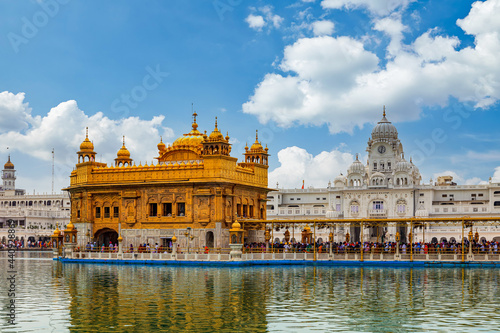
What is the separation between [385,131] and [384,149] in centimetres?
332

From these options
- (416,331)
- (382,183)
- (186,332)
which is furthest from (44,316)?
(382,183)

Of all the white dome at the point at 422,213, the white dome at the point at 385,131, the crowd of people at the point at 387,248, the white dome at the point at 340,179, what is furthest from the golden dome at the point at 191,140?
the white dome at the point at 385,131

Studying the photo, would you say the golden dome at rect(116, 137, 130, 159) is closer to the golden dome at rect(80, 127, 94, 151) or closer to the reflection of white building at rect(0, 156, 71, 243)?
the golden dome at rect(80, 127, 94, 151)

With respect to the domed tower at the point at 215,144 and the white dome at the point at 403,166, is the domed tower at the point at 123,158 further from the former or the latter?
the white dome at the point at 403,166

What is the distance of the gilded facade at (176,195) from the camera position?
48688 millimetres

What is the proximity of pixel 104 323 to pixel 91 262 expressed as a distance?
2896 centimetres

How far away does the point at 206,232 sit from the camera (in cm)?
4869

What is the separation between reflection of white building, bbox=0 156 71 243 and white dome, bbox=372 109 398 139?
161 feet

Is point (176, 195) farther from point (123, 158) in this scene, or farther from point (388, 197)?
point (388, 197)

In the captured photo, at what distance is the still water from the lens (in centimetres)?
1870

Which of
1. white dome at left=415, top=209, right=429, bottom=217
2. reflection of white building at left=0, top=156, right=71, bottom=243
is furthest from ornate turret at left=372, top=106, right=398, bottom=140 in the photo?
reflection of white building at left=0, top=156, right=71, bottom=243

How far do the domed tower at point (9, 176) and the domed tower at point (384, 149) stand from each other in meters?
77.0

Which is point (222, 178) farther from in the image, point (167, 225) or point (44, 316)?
point (44, 316)

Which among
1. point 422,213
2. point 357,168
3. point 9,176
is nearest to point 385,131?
point 357,168
